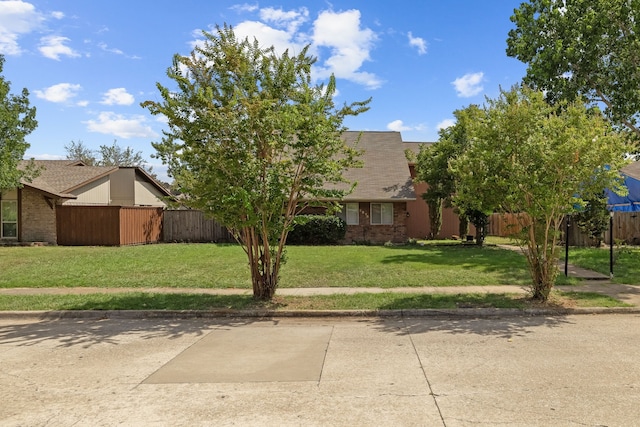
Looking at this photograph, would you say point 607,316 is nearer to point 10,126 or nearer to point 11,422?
point 11,422

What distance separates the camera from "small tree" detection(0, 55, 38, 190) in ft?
65.9

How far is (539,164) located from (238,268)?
9156mm

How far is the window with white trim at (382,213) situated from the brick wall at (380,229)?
169 millimetres

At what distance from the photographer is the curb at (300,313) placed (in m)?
9.19

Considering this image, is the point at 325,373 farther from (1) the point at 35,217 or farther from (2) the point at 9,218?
(2) the point at 9,218

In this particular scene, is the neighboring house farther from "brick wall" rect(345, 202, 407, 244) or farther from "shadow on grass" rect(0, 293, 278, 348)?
"shadow on grass" rect(0, 293, 278, 348)

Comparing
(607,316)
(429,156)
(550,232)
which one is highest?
(429,156)

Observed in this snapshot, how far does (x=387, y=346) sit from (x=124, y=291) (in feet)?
24.3

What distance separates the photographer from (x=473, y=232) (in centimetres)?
3106

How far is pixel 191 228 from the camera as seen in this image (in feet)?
86.6

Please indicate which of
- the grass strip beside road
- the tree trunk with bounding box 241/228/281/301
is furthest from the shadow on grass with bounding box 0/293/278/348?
the tree trunk with bounding box 241/228/281/301

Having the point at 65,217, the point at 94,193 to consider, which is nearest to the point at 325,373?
the point at 65,217

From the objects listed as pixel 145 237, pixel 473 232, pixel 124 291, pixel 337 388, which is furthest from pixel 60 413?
pixel 473 232

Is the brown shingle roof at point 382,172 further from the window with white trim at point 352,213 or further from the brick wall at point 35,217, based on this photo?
the brick wall at point 35,217
